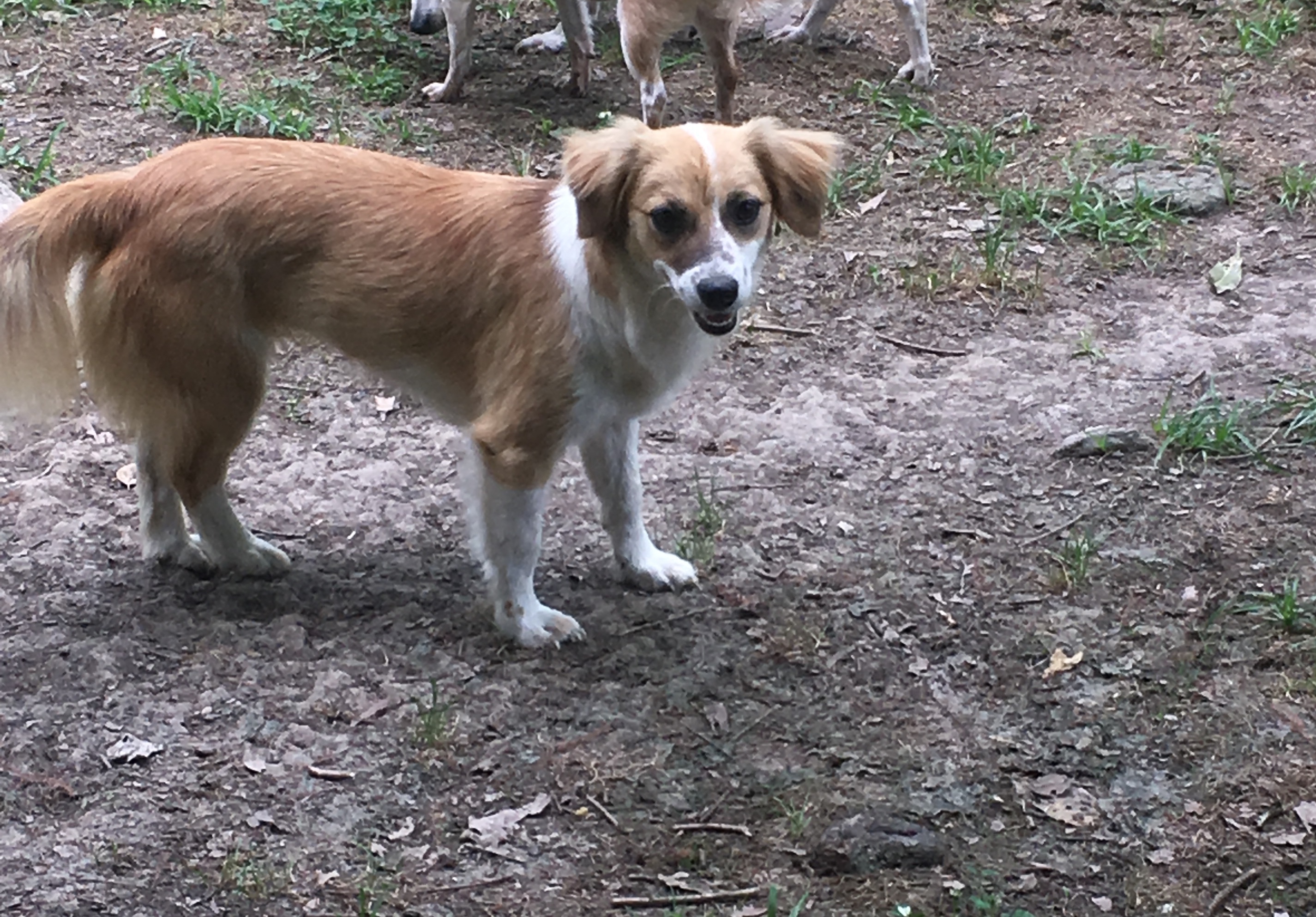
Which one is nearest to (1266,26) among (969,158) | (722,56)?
(969,158)

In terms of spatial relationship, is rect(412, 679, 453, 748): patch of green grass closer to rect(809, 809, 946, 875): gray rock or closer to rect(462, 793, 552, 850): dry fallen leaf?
rect(462, 793, 552, 850): dry fallen leaf

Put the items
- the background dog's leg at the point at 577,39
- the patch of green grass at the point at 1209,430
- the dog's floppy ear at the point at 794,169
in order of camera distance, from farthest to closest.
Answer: the background dog's leg at the point at 577,39 → the patch of green grass at the point at 1209,430 → the dog's floppy ear at the point at 794,169

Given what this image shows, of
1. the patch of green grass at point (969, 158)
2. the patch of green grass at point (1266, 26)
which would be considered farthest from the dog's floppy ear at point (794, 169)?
the patch of green grass at point (1266, 26)

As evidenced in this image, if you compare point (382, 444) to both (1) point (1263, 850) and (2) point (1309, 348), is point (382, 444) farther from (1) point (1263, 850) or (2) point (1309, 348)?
(2) point (1309, 348)

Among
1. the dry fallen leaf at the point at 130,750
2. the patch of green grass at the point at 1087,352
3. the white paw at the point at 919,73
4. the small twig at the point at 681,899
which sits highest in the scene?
the white paw at the point at 919,73

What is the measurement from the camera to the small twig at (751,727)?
10.6 feet

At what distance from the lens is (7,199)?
5.17m

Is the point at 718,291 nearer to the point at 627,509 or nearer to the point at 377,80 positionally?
the point at 627,509

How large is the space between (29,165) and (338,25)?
1988mm

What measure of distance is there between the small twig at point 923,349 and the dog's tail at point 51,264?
8.93ft

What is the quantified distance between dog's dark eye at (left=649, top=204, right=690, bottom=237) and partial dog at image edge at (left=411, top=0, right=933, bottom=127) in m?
3.34

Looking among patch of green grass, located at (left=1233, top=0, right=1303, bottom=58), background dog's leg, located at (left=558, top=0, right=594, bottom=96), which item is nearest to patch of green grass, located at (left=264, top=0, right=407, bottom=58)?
background dog's leg, located at (left=558, top=0, right=594, bottom=96)

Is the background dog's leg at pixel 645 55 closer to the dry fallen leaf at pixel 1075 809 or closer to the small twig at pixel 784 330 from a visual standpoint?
the small twig at pixel 784 330

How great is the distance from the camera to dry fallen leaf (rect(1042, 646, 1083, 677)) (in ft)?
11.3
